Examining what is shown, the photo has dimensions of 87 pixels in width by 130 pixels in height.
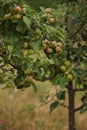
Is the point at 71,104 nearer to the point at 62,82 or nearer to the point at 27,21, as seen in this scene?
the point at 62,82

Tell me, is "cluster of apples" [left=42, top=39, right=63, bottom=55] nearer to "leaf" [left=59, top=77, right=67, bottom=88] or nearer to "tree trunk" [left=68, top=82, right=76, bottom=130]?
"leaf" [left=59, top=77, right=67, bottom=88]

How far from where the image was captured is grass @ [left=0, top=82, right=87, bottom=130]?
567 centimetres

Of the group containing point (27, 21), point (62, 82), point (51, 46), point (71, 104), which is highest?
point (27, 21)

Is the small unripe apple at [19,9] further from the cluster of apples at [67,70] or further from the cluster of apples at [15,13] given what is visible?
the cluster of apples at [67,70]

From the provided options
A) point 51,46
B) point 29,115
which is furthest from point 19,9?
point 29,115

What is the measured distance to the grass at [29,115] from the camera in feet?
18.6

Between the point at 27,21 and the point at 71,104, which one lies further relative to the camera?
the point at 71,104

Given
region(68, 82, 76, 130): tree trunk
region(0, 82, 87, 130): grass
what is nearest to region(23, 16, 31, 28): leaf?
region(68, 82, 76, 130): tree trunk

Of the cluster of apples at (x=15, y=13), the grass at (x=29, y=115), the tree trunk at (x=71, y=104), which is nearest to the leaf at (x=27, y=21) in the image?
the cluster of apples at (x=15, y=13)

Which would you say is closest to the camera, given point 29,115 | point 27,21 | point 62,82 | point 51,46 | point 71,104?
point 27,21

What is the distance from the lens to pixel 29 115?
6035 millimetres

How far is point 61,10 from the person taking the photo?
354 cm

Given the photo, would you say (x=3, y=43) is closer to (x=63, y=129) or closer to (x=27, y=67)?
(x=27, y=67)

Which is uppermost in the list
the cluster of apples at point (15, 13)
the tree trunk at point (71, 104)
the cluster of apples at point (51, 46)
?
the cluster of apples at point (15, 13)
